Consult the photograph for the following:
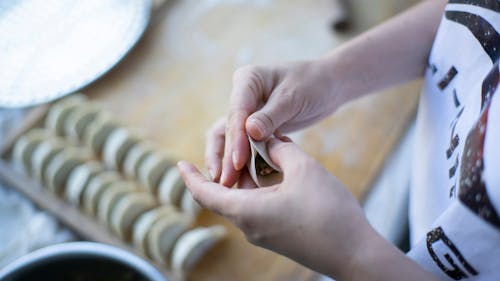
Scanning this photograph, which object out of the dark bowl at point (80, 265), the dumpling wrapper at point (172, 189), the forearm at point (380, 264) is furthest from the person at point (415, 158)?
the dumpling wrapper at point (172, 189)

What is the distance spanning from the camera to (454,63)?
452mm

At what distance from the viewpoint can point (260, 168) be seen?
435 millimetres

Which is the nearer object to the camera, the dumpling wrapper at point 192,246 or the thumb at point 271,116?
the thumb at point 271,116

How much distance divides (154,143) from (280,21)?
0.35 metres

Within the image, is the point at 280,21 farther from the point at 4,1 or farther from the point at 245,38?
the point at 4,1

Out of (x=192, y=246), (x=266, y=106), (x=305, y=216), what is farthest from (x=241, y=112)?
(x=192, y=246)

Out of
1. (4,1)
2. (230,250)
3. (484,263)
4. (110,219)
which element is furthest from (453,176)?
(4,1)

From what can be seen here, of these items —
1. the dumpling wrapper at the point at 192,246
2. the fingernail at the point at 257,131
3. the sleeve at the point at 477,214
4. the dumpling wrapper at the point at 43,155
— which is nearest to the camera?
the sleeve at the point at 477,214

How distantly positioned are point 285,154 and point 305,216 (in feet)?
0.21

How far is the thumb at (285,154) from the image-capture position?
39 cm

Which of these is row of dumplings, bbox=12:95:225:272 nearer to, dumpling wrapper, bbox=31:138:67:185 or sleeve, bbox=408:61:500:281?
dumpling wrapper, bbox=31:138:67:185

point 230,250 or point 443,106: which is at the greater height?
point 443,106

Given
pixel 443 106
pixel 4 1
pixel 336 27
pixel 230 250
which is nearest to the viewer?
pixel 443 106

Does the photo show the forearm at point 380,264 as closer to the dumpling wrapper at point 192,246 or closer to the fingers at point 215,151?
the fingers at point 215,151
